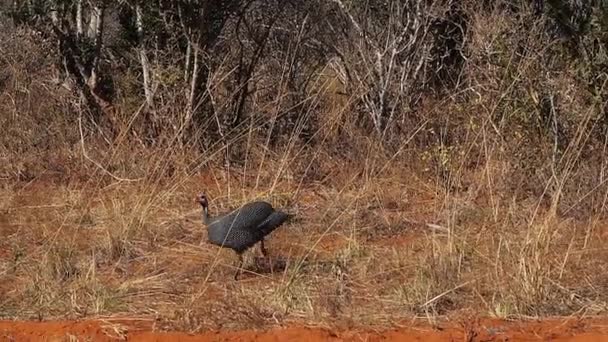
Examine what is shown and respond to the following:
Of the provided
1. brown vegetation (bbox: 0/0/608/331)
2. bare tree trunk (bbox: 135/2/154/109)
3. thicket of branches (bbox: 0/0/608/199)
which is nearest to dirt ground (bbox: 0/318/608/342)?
brown vegetation (bbox: 0/0/608/331)

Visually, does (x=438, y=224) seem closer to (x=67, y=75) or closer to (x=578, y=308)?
(x=578, y=308)

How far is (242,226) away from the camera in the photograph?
21.9 ft

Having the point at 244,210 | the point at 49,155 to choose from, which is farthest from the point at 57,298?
the point at 49,155

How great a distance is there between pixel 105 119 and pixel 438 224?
173 inches

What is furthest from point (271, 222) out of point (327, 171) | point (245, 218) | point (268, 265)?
point (327, 171)

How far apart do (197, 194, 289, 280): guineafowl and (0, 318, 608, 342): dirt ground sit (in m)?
1.01

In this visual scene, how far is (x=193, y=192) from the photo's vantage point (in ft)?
29.5

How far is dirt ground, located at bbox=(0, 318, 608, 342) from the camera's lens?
5605mm

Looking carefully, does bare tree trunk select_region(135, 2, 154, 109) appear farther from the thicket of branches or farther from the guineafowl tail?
the guineafowl tail

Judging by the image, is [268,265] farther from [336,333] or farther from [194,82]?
[194,82]

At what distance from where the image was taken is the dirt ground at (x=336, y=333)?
18.4 feet

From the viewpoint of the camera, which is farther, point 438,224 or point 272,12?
point 272,12

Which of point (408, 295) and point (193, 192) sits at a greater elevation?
point (408, 295)

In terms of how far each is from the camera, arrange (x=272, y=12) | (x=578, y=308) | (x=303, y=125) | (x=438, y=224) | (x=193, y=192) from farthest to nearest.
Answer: (x=272, y=12) < (x=303, y=125) < (x=193, y=192) < (x=438, y=224) < (x=578, y=308)
